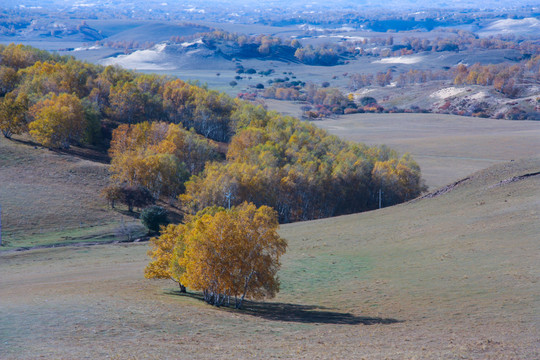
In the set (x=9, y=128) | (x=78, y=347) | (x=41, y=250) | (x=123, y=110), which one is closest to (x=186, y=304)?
(x=78, y=347)

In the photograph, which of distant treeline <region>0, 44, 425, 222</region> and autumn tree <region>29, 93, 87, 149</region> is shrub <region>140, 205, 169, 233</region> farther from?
autumn tree <region>29, 93, 87, 149</region>

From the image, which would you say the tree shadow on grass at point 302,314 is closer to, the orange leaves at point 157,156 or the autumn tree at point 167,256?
the autumn tree at point 167,256

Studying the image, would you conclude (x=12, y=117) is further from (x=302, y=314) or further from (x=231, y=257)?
(x=302, y=314)

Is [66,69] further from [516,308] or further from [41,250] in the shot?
[516,308]

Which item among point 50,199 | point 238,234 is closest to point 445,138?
point 50,199

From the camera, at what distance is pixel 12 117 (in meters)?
93.0

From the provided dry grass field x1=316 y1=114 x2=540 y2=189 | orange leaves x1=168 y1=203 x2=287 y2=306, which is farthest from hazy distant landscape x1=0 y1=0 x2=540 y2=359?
dry grass field x1=316 y1=114 x2=540 y2=189

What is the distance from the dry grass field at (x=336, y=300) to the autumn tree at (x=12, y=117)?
4541 cm

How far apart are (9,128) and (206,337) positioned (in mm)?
78182

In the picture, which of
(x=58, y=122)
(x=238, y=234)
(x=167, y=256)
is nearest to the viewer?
(x=238, y=234)

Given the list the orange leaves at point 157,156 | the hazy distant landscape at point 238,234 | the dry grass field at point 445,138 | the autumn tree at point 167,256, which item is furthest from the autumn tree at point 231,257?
the dry grass field at point 445,138

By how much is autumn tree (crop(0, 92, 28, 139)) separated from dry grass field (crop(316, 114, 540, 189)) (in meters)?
68.1

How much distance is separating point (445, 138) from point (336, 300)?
106 m

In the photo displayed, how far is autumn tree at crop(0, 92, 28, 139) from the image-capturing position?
9281cm
